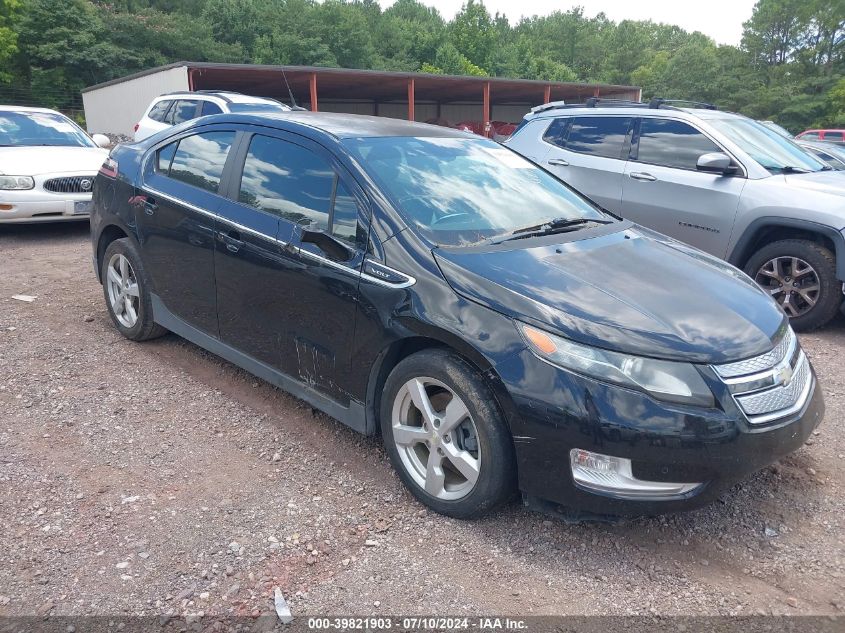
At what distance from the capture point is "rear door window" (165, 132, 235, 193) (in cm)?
393

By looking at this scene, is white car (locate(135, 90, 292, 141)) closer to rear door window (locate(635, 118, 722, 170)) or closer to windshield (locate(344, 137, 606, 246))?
rear door window (locate(635, 118, 722, 170))

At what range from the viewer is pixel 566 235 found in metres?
3.36

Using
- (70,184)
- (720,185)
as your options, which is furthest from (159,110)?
(720,185)

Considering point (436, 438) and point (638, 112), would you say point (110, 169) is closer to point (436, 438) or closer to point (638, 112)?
point (436, 438)

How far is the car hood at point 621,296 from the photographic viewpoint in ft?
8.43

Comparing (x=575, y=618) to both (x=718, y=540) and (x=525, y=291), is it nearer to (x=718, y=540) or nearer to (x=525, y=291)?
(x=718, y=540)

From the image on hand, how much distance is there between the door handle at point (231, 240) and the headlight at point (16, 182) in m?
5.53

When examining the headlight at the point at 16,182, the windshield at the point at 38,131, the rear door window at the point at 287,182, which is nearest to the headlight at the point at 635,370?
the rear door window at the point at 287,182

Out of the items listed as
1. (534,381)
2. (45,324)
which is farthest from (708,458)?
(45,324)

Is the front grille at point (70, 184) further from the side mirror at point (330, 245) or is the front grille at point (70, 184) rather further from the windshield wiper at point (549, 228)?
the windshield wiper at point (549, 228)

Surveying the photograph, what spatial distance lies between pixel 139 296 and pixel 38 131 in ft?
20.0

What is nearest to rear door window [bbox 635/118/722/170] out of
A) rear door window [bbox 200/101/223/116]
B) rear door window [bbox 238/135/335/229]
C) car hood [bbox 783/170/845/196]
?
car hood [bbox 783/170/845/196]

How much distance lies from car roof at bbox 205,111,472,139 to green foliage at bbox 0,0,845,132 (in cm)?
4066

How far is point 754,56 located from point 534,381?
68.1 metres
